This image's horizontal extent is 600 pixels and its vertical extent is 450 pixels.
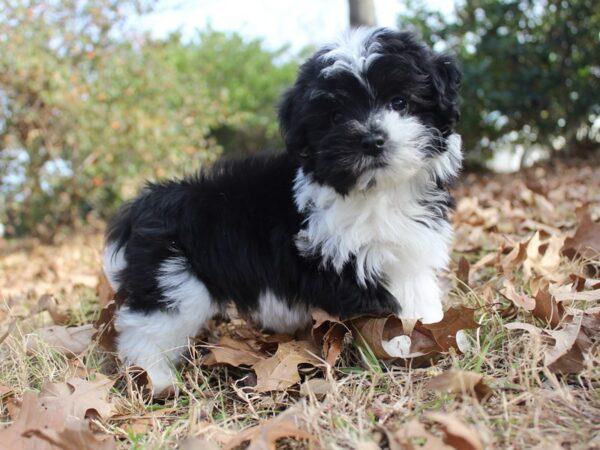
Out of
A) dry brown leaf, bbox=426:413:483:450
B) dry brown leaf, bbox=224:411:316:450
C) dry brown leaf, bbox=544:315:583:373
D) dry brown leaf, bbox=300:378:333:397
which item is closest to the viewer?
dry brown leaf, bbox=426:413:483:450

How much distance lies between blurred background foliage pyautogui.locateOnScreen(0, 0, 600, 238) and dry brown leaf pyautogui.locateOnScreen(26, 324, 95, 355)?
14.3 ft

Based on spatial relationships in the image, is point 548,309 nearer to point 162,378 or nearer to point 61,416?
point 162,378

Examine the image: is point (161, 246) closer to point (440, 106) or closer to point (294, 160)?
point (294, 160)

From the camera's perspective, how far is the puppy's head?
2.31 meters

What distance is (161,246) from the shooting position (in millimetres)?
2639

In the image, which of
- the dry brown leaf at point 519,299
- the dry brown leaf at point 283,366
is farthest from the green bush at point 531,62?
the dry brown leaf at point 283,366

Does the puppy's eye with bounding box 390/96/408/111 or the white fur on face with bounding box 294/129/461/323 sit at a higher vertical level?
the puppy's eye with bounding box 390/96/408/111

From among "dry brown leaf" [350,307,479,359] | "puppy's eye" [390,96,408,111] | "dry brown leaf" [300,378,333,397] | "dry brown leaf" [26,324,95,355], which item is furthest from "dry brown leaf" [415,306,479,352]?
"dry brown leaf" [26,324,95,355]

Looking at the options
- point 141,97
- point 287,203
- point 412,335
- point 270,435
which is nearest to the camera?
point 270,435

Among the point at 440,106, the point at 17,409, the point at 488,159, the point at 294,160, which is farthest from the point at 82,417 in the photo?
the point at 488,159

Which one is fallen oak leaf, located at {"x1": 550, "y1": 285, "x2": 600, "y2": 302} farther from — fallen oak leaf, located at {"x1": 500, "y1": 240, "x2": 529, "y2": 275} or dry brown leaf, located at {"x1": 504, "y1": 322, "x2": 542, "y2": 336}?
fallen oak leaf, located at {"x1": 500, "y1": 240, "x2": 529, "y2": 275}

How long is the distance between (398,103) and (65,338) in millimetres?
2158

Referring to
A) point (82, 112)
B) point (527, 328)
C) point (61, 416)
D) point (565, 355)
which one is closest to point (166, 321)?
point (61, 416)

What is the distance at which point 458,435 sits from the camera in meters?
1.61
